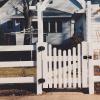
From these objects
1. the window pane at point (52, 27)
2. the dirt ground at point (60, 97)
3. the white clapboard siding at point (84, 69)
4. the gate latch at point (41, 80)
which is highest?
the window pane at point (52, 27)

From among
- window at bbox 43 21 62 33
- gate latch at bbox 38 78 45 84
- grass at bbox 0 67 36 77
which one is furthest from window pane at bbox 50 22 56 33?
gate latch at bbox 38 78 45 84

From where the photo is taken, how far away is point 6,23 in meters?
37.4

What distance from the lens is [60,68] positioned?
34.6 ft

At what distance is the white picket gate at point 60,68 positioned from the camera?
34.4 ft

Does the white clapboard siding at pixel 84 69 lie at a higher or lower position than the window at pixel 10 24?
lower

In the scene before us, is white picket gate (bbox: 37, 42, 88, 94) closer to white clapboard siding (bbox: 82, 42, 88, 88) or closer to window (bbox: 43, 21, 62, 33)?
white clapboard siding (bbox: 82, 42, 88, 88)

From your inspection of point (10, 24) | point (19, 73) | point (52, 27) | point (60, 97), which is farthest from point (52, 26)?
point (60, 97)

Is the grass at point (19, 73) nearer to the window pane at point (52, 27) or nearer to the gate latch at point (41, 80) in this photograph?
the gate latch at point (41, 80)

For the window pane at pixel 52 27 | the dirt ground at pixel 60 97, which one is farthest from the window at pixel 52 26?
the dirt ground at pixel 60 97

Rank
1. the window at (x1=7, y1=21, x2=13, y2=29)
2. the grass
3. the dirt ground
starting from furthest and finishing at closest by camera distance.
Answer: the window at (x1=7, y1=21, x2=13, y2=29) → the grass → the dirt ground

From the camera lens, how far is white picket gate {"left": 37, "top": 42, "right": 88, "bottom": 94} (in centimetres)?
1048

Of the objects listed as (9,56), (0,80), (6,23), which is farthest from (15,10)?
(0,80)

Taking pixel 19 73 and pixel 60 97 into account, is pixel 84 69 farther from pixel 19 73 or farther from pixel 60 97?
pixel 19 73

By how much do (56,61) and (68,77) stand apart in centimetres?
58
